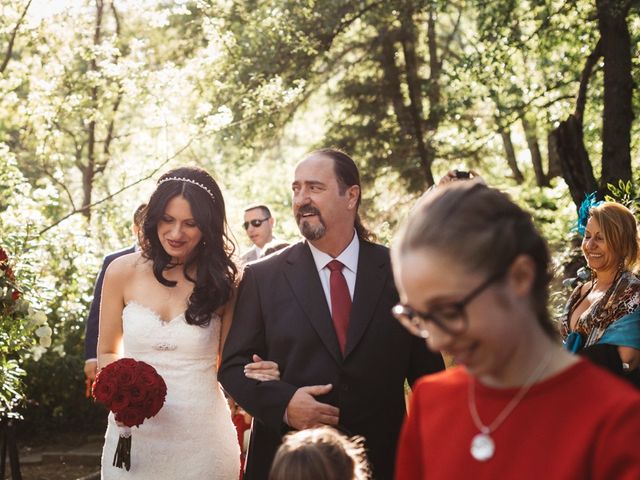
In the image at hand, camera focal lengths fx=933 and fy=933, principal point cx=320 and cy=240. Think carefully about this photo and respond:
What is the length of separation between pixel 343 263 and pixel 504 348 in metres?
2.35

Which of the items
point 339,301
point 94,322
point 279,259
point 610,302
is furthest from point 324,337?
point 94,322

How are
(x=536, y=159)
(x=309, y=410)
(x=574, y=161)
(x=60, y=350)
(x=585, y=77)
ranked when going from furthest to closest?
(x=536, y=159) < (x=585, y=77) < (x=60, y=350) < (x=574, y=161) < (x=309, y=410)

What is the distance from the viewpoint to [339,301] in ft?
13.3

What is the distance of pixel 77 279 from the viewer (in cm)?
1142

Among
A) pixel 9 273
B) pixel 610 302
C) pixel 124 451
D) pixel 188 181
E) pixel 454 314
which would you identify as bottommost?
pixel 124 451

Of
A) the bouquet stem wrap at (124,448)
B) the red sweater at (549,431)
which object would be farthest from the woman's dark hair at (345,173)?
the red sweater at (549,431)

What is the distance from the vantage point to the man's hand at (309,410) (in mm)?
3648

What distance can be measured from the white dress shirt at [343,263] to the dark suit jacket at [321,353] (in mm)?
37

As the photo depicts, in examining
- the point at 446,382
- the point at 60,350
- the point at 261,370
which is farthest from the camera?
the point at 60,350

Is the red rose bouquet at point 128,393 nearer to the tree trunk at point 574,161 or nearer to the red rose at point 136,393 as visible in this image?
the red rose at point 136,393

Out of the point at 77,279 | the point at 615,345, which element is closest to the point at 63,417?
the point at 77,279

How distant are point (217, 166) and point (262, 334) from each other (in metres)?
16.0

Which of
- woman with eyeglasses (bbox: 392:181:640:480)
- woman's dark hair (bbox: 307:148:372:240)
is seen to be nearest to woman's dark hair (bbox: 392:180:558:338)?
woman with eyeglasses (bbox: 392:181:640:480)

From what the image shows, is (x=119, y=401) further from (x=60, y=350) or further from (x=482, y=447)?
(x=60, y=350)
